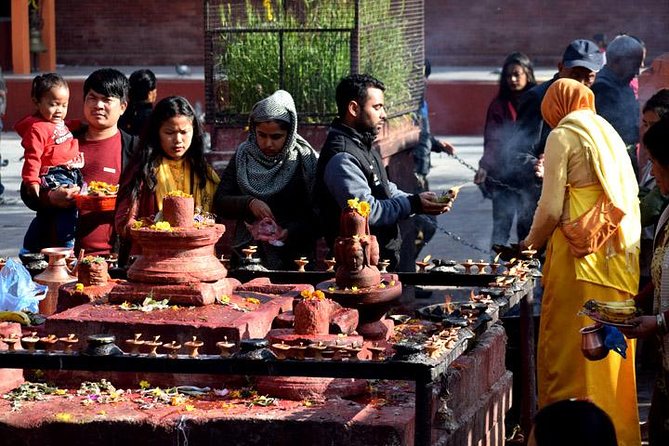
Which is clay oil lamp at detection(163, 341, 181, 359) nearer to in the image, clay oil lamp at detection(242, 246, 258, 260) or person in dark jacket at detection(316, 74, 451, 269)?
clay oil lamp at detection(242, 246, 258, 260)

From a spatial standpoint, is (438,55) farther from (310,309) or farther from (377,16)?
(310,309)

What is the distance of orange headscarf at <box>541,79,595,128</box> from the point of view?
630 centimetres

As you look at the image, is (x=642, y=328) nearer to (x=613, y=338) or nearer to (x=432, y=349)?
(x=613, y=338)

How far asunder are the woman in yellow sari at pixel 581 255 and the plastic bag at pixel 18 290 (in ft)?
7.35

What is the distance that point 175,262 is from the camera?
17.5 ft

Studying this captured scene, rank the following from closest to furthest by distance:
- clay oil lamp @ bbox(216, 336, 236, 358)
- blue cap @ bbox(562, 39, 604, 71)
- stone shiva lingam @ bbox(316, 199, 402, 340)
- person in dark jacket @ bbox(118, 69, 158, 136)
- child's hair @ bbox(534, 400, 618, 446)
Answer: child's hair @ bbox(534, 400, 618, 446) → clay oil lamp @ bbox(216, 336, 236, 358) → stone shiva lingam @ bbox(316, 199, 402, 340) → blue cap @ bbox(562, 39, 604, 71) → person in dark jacket @ bbox(118, 69, 158, 136)

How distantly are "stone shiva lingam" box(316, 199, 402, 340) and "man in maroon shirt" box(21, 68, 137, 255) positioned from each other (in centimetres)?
181

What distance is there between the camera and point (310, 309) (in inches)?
193

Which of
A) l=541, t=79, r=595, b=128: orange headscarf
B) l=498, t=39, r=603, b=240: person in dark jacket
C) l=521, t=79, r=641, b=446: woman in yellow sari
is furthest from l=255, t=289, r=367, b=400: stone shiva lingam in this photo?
l=498, t=39, r=603, b=240: person in dark jacket

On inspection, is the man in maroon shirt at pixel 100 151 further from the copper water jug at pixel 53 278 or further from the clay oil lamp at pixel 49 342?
the clay oil lamp at pixel 49 342

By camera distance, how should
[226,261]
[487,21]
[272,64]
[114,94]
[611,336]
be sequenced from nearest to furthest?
1. [611,336]
2. [226,261]
3. [114,94]
4. [272,64]
5. [487,21]

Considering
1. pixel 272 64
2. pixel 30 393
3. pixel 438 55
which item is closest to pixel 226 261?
pixel 30 393

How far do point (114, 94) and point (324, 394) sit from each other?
2536 mm

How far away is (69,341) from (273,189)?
6.65ft
